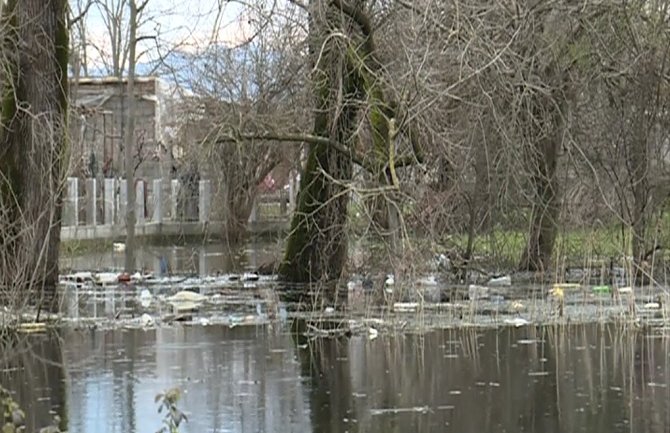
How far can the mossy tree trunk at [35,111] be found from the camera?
19.1 m

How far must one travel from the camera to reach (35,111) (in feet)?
66.8

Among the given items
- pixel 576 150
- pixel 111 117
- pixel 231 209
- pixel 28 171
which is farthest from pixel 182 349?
pixel 111 117

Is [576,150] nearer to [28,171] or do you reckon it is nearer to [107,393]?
[28,171]

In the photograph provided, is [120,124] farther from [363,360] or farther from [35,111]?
[363,360]

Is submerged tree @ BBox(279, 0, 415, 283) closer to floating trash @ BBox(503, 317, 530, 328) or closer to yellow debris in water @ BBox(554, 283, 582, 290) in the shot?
floating trash @ BBox(503, 317, 530, 328)

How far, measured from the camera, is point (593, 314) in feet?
55.4

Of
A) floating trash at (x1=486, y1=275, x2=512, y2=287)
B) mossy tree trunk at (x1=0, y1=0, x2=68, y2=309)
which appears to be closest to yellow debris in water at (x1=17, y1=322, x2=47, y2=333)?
mossy tree trunk at (x1=0, y1=0, x2=68, y2=309)

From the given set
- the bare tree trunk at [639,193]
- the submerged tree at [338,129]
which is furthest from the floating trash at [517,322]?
Answer: the bare tree trunk at [639,193]

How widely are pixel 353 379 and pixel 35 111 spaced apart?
996 cm

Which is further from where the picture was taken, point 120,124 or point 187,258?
point 120,124

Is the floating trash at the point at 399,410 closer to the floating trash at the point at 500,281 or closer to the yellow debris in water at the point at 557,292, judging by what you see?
the yellow debris in water at the point at 557,292

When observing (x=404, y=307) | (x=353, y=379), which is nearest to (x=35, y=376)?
(x=353, y=379)

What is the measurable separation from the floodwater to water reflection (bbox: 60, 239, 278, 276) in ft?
38.3

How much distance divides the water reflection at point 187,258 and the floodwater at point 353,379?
11.7 metres
